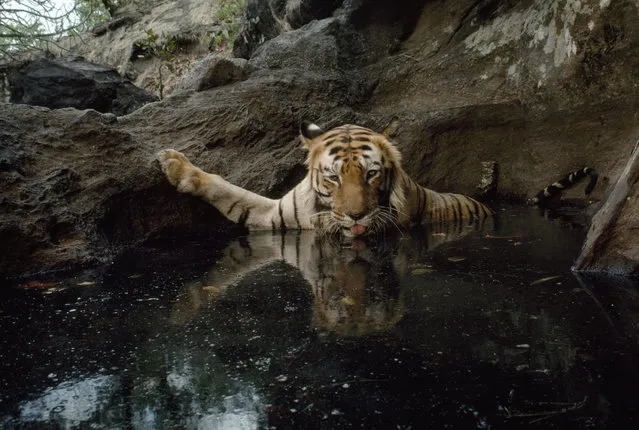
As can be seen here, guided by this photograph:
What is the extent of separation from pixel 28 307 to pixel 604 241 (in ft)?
8.48

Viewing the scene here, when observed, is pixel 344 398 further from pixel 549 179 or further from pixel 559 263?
pixel 549 179

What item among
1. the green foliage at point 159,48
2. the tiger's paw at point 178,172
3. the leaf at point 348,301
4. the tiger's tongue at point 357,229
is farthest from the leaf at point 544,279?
the green foliage at point 159,48

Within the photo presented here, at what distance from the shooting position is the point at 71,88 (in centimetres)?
838

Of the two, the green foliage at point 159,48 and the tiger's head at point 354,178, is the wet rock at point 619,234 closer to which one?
the tiger's head at point 354,178

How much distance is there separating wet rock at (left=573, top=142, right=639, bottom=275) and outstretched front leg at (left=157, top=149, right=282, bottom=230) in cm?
262

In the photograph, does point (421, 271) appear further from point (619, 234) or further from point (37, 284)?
point (37, 284)

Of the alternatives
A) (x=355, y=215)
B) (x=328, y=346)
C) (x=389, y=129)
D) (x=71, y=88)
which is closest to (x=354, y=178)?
(x=355, y=215)

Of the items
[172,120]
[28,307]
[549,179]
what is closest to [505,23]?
[549,179]

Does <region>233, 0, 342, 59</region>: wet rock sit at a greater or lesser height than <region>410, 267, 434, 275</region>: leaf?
greater

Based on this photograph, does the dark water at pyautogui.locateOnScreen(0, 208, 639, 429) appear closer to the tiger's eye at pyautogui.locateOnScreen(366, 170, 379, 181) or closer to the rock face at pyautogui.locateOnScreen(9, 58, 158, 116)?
the tiger's eye at pyautogui.locateOnScreen(366, 170, 379, 181)

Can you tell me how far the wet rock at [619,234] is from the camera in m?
2.67

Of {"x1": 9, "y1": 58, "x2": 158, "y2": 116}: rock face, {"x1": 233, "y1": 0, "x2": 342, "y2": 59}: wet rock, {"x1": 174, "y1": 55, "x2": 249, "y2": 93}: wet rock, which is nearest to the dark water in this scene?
{"x1": 174, "y1": 55, "x2": 249, "y2": 93}: wet rock

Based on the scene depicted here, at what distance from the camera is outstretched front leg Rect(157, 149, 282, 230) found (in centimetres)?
453

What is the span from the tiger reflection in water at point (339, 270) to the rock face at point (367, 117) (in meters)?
0.89
